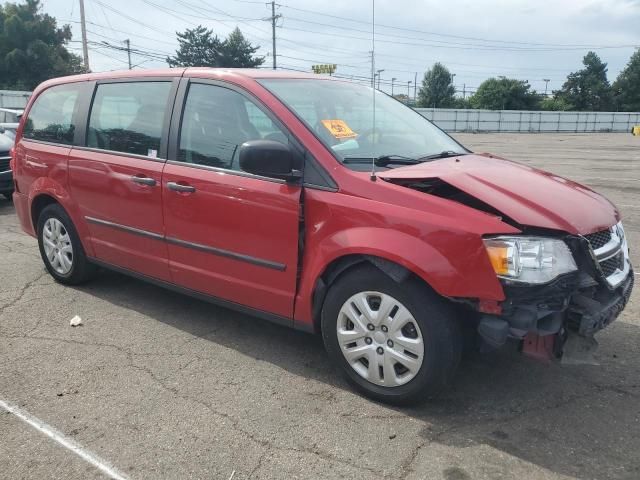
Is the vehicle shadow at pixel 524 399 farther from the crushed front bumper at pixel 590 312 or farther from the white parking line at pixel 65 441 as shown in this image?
the white parking line at pixel 65 441

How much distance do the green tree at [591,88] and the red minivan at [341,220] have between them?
241 feet

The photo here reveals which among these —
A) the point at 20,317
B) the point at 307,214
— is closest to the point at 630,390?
the point at 307,214

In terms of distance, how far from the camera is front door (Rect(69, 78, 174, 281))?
398cm

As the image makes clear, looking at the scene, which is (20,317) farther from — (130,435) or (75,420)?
(130,435)

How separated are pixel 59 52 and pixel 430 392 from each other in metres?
54.1

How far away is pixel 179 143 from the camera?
3850mm

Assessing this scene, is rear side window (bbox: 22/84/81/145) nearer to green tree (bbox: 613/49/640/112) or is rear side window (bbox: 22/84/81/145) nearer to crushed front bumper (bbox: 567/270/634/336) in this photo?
crushed front bumper (bbox: 567/270/634/336)

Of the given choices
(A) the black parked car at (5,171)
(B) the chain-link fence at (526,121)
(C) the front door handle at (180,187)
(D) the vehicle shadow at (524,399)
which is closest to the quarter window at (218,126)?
(C) the front door handle at (180,187)

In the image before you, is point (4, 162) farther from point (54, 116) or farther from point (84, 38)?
point (84, 38)

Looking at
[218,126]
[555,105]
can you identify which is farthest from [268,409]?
[555,105]

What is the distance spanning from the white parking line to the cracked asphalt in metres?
0.03

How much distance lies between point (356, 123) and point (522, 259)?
4.90 ft

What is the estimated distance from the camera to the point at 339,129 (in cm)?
350

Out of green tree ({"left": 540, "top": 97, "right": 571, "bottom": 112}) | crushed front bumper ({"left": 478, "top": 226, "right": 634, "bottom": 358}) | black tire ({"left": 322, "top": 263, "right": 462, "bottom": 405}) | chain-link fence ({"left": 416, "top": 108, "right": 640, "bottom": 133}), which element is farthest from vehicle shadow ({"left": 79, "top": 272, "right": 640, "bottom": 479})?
green tree ({"left": 540, "top": 97, "right": 571, "bottom": 112})
